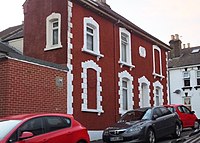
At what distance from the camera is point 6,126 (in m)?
7.84

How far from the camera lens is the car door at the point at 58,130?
834 centimetres

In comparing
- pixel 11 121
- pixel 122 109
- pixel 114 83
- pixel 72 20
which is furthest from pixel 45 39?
pixel 11 121

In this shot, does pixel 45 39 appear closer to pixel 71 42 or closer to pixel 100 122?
pixel 71 42

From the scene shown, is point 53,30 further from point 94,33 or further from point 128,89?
point 128,89

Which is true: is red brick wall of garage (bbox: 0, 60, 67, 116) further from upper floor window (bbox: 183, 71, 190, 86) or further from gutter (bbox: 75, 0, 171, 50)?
upper floor window (bbox: 183, 71, 190, 86)

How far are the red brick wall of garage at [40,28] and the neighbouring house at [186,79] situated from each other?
908 inches

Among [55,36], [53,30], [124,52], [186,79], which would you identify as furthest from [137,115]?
[186,79]

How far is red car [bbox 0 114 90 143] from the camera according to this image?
7.52 metres

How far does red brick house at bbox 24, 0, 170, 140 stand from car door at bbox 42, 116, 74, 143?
5.52 meters

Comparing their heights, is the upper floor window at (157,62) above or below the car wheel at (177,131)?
above

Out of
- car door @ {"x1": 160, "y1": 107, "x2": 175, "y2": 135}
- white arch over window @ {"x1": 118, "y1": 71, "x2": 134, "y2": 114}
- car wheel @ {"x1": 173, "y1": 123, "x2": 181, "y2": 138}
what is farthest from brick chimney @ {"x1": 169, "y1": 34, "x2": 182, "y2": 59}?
car door @ {"x1": 160, "y1": 107, "x2": 175, "y2": 135}

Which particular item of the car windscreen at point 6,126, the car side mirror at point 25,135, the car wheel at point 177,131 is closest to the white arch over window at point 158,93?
the car wheel at point 177,131

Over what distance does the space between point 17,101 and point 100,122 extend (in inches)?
229

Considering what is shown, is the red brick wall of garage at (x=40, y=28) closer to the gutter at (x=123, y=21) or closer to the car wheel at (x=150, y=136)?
the gutter at (x=123, y=21)
